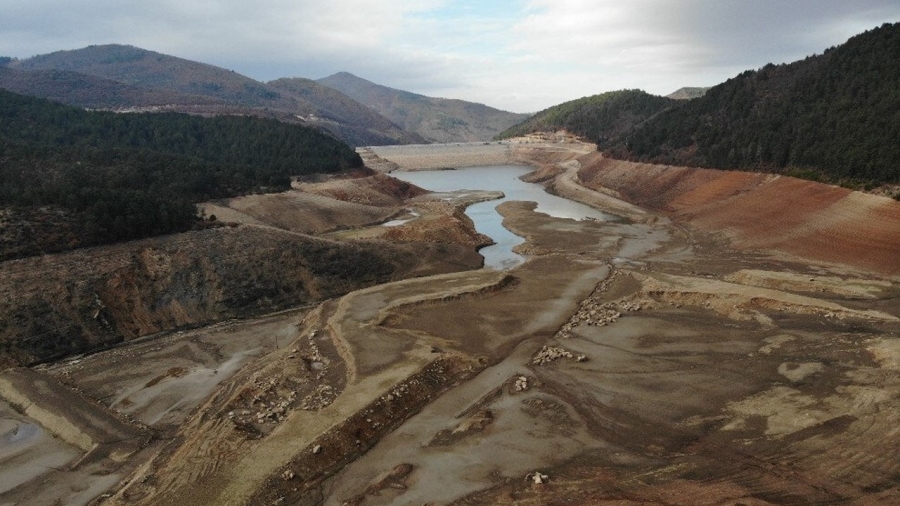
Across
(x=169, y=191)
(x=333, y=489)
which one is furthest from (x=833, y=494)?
(x=169, y=191)

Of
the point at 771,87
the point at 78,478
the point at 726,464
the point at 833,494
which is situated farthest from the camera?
the point at 771,87

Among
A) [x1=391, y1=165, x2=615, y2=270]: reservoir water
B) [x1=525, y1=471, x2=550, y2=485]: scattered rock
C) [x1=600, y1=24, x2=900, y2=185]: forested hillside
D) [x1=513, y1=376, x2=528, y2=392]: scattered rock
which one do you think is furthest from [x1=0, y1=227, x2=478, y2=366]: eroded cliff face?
[x1=600, y1=24, x2=900, y2=185]: forested hillside

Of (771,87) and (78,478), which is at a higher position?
(771,87)

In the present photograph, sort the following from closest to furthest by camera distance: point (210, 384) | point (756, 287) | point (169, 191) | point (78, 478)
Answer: point (78, 478) < point (210, 384) < point (756, 287) < point (169, 191)

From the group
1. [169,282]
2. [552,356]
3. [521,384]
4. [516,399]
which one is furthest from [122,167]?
[516,399]

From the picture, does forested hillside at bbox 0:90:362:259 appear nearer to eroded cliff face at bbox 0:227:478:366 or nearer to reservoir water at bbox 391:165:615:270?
eroded cliff face at bbox 0:227:478:366

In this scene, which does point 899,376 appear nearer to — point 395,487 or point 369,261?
point 395,487

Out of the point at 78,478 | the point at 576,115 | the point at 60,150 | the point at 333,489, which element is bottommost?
the point at 78,478

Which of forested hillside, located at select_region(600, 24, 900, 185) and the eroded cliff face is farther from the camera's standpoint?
forested hillside, located at select_region(600, 24, 900, 185)
